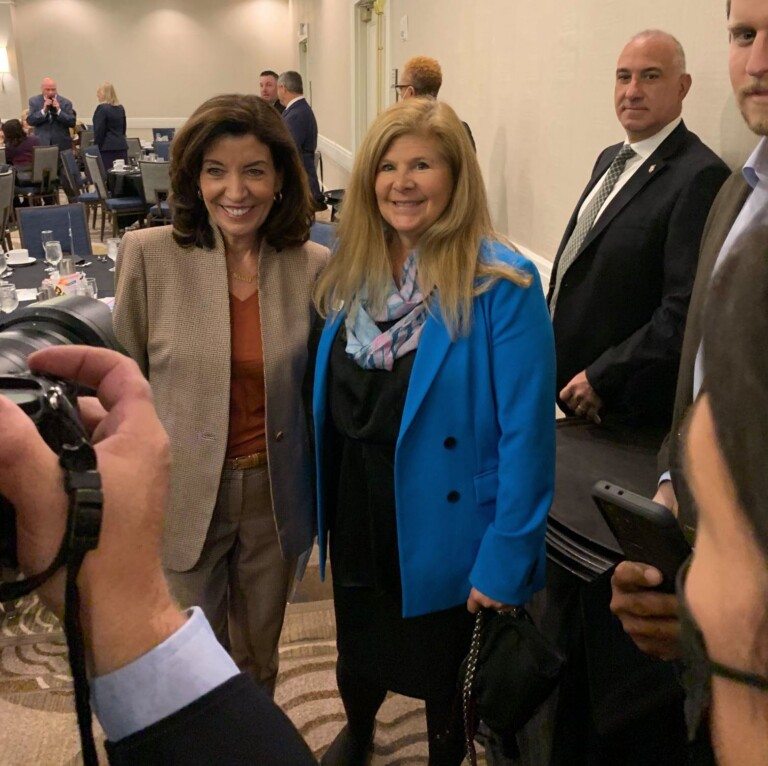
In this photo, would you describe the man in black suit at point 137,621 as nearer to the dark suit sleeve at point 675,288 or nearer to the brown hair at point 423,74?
the dark suit sleeve at point 675,288

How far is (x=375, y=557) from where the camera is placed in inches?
61.2

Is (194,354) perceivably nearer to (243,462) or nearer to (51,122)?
(243,462)

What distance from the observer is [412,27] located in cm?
559

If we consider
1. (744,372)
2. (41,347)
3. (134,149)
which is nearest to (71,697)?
(41,347)

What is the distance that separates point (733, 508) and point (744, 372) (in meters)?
0.07

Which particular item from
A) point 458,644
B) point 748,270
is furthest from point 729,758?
point 458,644

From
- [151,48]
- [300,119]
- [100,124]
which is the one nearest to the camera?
[300,119]

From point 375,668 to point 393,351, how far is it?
73 centimetres

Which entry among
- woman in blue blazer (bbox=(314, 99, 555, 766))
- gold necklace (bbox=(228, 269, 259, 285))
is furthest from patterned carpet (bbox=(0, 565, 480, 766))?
gold necklace (bbox=(228, 269, 259, 285))

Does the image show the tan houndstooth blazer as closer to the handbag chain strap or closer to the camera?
the handbag chain strap

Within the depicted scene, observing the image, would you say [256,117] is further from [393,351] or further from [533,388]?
[533,388]

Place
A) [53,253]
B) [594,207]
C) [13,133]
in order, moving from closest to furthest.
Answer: [594,207] < [53,253] < [13,133]

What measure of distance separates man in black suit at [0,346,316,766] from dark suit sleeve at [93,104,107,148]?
8.82m

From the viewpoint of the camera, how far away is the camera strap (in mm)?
511
